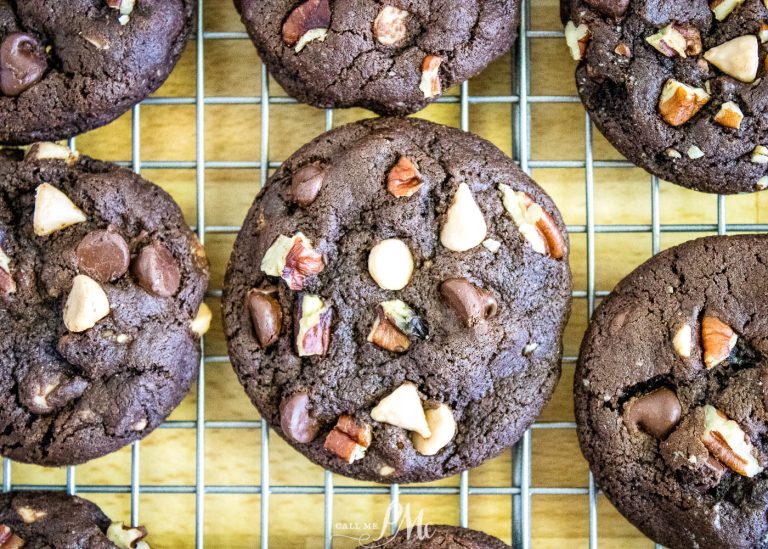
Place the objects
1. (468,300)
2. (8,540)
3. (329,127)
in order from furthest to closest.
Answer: (329,127), (8,540), (468,300)

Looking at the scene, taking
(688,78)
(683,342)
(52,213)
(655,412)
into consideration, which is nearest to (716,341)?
(683,342)

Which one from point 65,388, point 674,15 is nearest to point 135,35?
point 65,388

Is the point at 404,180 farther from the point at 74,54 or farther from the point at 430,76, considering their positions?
the point at 74,54

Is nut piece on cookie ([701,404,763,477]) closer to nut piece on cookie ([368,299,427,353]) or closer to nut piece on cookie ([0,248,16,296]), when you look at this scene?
nut piece on cookie ([368,299,427,353])

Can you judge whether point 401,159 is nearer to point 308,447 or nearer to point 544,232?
point 544,232

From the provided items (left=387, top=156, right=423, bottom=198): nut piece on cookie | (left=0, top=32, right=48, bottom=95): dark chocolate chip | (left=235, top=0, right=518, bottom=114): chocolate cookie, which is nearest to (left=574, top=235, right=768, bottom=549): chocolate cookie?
(left=387, top=156, right=423, bottom=198): nut piece on cookie

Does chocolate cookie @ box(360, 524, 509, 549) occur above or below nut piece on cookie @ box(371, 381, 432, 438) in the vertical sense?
below
